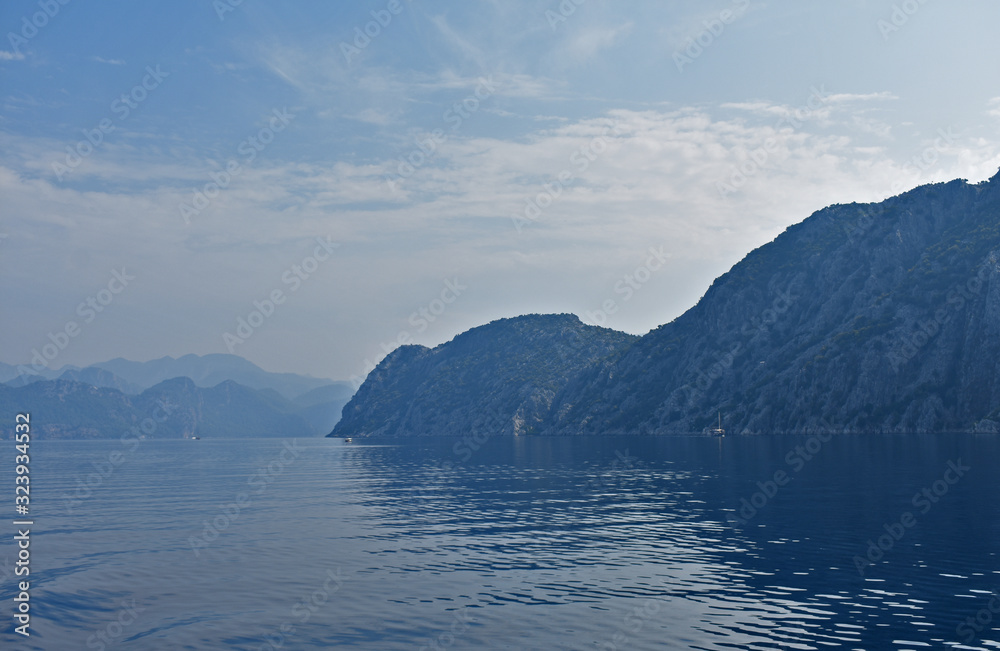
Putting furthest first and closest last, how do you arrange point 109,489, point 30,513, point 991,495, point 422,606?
point 109,489, point 30,513, point 991,495, point 422,606

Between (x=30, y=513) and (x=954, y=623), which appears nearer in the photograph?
(x=954, y=623)

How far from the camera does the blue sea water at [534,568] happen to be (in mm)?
28062

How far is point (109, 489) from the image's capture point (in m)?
94.5

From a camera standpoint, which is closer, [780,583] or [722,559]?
[780,583]

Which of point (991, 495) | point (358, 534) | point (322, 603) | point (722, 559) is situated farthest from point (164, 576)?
point (991, 495)

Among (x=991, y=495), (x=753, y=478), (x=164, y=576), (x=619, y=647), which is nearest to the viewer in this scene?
(x=619, y=647)

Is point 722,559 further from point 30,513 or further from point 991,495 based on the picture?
point 30,513

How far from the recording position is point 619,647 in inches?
1027

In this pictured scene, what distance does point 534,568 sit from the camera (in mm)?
39375

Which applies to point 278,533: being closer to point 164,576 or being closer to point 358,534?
point 358,534

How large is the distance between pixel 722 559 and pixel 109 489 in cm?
8437

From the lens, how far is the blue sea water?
28062mm

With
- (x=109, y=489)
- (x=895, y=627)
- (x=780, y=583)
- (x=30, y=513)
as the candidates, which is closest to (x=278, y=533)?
(x=30, y=513)

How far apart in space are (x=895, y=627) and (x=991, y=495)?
1652 inches
